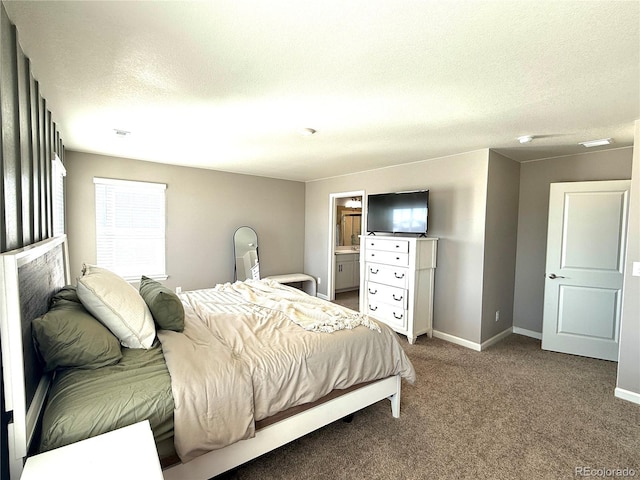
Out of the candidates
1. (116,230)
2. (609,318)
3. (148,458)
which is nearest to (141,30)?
(148,458)

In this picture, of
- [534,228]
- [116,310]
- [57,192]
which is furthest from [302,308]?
[534,228]

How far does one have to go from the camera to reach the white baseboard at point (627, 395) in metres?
2.49

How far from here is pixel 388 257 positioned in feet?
13.0

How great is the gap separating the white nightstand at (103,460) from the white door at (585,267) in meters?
4.20

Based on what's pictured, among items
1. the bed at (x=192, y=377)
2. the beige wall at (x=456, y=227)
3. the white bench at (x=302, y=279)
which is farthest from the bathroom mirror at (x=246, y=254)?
the bed at (x=192, y=377)

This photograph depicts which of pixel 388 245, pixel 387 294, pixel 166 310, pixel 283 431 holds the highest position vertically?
pixel 388 245

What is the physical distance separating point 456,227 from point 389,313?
4.60 feet

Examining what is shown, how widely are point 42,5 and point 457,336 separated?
4426mm

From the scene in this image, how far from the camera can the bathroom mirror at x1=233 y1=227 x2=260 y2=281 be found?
5.17 m

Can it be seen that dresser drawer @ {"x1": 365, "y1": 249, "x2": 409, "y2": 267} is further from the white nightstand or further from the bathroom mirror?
the white nightstand

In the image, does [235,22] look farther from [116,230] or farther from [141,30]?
[116,230]

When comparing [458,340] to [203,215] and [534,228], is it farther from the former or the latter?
[203,215]

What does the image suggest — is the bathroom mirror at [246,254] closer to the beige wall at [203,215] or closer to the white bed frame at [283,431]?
the beige wall at [203,215]

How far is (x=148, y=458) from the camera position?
1018 mm
